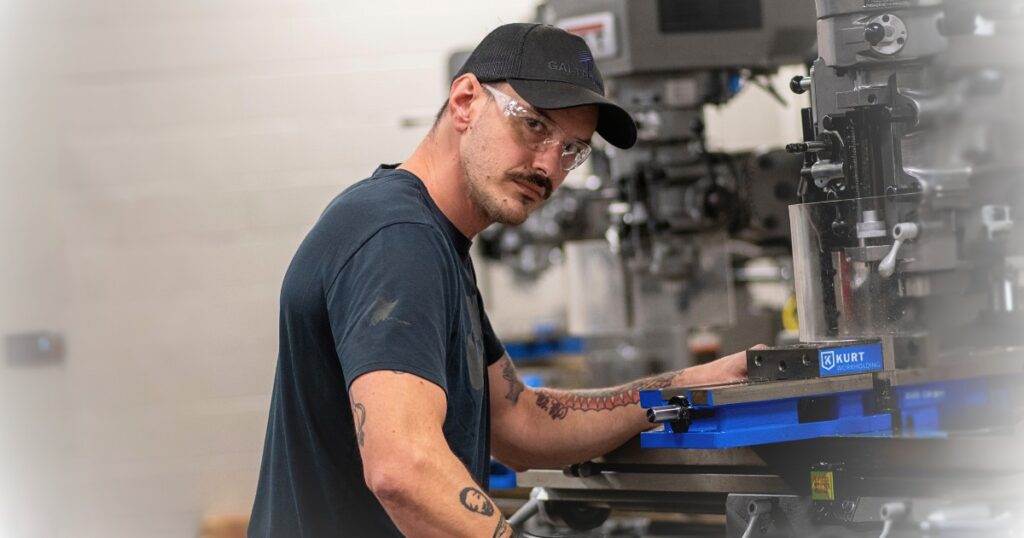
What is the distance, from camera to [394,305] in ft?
5.18

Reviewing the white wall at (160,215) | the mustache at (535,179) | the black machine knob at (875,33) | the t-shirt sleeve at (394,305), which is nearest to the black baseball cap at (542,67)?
the mustache at (535,179)

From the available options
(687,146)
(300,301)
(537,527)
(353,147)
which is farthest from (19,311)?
(300,301)

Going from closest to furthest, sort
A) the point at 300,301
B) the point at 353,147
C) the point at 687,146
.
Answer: the point at 300,301, the point at 687,146, the point at 353,147

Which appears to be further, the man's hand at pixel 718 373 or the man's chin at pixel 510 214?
the man's hand at pixel 718 373

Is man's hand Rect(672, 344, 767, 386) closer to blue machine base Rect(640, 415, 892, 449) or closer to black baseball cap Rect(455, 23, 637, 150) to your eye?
blue machine base Rect(640, 415, 892, 449)

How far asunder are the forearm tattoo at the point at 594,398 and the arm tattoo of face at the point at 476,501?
1.96 ft

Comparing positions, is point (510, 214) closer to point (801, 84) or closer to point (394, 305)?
point (394, 305)

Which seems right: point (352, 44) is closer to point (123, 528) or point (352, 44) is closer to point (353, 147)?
point (353, 147)

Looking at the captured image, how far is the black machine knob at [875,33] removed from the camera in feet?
6.31

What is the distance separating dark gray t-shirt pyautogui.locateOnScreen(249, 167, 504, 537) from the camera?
1.59 metres

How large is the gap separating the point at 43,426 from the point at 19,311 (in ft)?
1.32

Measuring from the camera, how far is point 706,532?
2412 millimetres

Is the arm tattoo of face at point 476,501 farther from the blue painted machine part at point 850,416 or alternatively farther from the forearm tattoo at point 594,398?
the forearm tattoo at point 594,398

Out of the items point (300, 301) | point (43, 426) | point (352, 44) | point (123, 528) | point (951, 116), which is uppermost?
point (352, 44)
